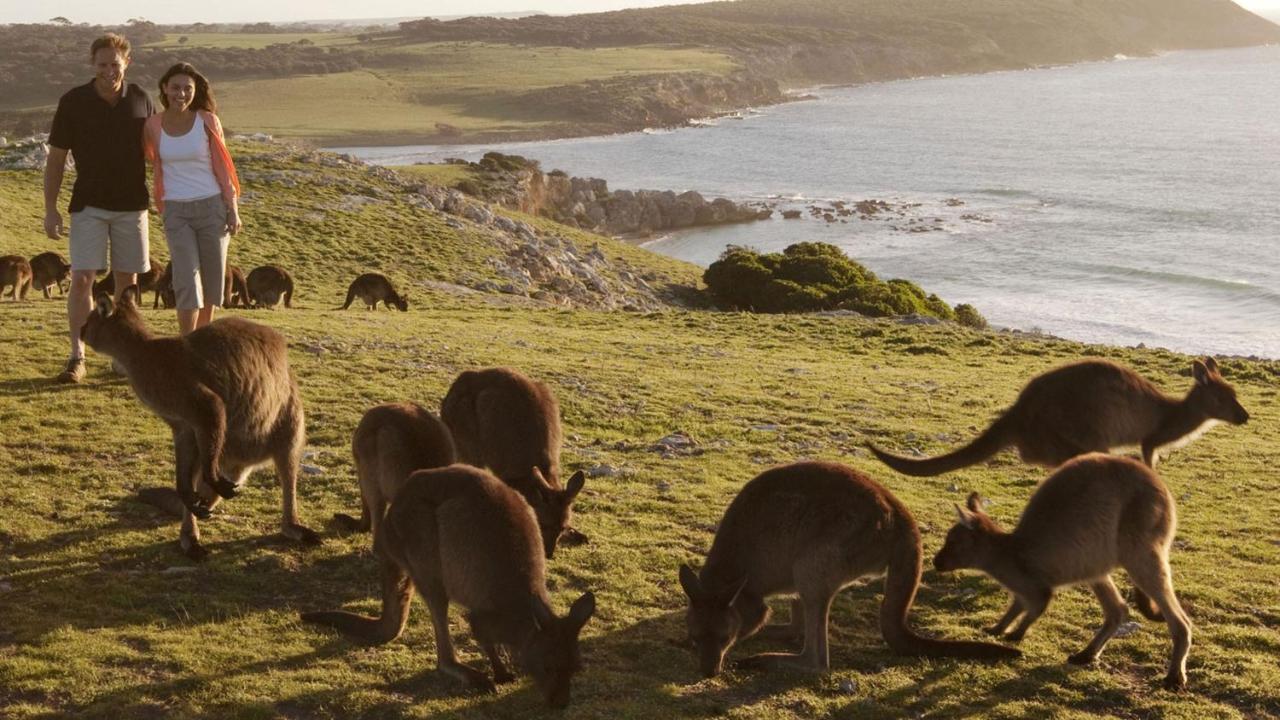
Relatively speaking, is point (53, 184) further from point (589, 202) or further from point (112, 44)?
point (589, 202)

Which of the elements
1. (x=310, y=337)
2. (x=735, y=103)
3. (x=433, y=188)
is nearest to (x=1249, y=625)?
(x=310, y=337)

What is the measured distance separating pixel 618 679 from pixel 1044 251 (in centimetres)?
6079

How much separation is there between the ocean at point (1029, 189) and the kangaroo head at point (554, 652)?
4050cm

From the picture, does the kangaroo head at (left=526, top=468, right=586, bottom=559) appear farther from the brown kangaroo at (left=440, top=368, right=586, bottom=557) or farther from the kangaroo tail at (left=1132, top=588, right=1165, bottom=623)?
the kangaroo tail at (left=1132, top=588, right=1165, bottom=623)

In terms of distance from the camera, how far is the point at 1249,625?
8.50 metres

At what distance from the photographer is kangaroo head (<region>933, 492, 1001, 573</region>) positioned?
7520 millimetres

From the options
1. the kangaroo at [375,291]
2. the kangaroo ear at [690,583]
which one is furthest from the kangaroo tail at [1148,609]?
the kangaroo at [375,291]

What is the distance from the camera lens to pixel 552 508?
26.7ft

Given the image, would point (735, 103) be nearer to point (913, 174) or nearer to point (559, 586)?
point (913, 174)

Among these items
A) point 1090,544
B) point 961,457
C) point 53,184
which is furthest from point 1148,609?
point 53,184

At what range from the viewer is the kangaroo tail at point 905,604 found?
7238mm

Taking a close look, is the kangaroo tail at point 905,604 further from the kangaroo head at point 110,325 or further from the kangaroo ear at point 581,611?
the kangaroo head at point 110,325

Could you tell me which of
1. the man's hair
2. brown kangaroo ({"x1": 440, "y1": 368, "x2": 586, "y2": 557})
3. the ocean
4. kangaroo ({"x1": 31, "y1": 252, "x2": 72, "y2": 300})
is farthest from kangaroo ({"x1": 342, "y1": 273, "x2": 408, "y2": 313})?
the ocean

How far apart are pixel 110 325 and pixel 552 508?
326 centimetres
